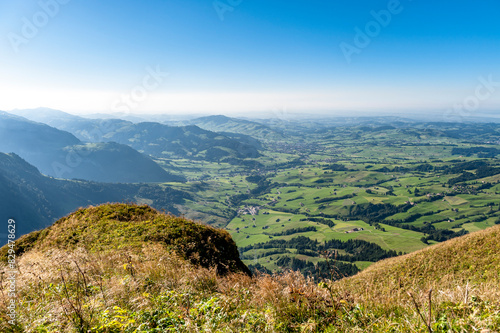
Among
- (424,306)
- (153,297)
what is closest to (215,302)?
(153,297)

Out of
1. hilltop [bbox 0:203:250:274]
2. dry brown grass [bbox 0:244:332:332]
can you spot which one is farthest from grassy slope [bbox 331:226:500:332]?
hilltop [bbox 0:203:250:274]

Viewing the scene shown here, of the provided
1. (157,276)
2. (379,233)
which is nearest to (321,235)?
(379,233)

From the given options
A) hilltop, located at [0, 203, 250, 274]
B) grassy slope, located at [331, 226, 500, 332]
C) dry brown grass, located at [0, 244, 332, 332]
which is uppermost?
grassy slope, located at [331, 226, 500, 332]

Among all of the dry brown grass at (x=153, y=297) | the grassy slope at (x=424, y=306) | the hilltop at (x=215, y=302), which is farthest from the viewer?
the dry brown grass at (x=153, y=297)

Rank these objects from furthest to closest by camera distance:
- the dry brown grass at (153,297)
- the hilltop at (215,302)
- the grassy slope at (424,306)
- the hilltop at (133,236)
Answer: the hilltop at (133,236) < the dry brown grass at (153,297) < the hilltop at (215,302) < the grassy slope at (424,306)

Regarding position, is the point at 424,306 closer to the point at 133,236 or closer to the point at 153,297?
the point at 153,297

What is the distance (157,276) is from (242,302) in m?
3.33

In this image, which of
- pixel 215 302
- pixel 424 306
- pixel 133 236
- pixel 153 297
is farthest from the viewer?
pixel 133 236

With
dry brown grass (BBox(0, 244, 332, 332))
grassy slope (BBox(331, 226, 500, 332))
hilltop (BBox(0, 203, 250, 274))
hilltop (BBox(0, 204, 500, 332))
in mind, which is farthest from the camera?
hilltop (BBox(0, 203, 250, 274))

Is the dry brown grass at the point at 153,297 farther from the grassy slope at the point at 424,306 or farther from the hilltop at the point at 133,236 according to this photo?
the hilltop at the point at 133,236

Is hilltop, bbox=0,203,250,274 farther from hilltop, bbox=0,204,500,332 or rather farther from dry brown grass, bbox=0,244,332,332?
dry brown grass, bbox=0,244,332,332

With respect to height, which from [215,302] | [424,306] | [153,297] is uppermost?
[424,306]

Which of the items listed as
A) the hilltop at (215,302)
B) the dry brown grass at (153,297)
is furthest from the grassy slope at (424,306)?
the dry brown grass at (153,297)

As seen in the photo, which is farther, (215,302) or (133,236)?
(133,236)
